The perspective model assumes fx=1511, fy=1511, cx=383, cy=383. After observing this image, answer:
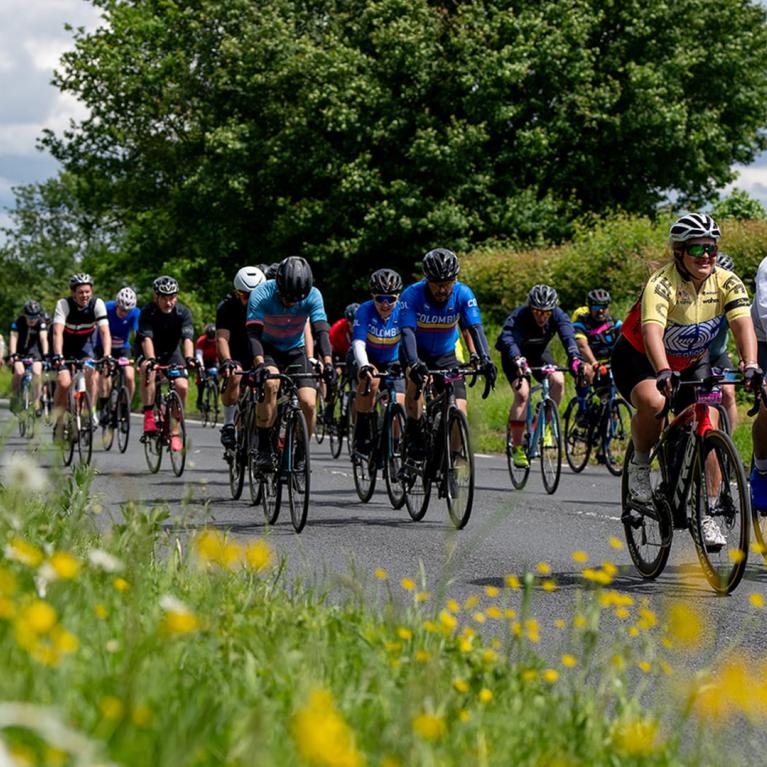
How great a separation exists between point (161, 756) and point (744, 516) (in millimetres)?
4884

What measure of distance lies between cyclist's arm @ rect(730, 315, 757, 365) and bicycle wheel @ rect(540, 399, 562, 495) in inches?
227

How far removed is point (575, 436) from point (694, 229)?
30.1ft

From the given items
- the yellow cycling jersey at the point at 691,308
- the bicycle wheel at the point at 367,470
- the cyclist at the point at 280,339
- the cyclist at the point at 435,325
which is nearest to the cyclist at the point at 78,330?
the bicycle wheel at the point at 367,470

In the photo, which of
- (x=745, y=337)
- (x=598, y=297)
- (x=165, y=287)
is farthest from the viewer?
(x=598, y=297)

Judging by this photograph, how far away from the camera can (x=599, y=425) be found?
1653 cm

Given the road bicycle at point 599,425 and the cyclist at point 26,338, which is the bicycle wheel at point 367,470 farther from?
the cyclist at point 26,338

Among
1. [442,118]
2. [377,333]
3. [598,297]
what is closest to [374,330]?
[377,333]

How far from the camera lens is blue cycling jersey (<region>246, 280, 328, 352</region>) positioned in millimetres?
11414

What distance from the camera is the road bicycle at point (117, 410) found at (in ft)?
57.8

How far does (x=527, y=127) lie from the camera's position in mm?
38844

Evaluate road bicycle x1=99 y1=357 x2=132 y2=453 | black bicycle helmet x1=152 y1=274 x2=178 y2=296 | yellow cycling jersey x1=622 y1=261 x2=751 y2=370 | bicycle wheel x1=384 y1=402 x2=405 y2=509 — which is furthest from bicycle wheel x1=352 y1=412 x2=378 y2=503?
road bicycle x1=99 y1=357 x2=132 y2=453

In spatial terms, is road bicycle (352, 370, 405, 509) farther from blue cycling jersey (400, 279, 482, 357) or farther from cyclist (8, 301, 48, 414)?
cyclist (8, 301, 48, 414)

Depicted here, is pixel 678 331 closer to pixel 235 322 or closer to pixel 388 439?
pixel 388 439

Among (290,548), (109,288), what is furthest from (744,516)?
(109,288)
